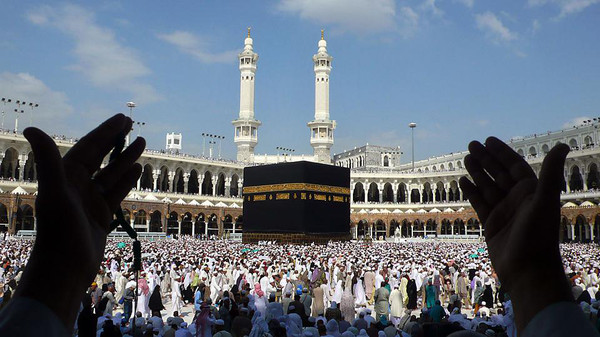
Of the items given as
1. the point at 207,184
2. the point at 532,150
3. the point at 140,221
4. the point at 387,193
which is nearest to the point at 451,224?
the point at 387,193

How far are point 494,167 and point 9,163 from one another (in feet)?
132

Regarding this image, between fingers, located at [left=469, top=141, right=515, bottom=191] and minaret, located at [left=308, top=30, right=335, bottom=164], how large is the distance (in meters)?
45.6

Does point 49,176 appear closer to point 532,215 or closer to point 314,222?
point 532,215

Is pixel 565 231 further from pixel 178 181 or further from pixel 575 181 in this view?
pixel 178 181

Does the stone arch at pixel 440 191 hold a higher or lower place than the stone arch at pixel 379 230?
higher

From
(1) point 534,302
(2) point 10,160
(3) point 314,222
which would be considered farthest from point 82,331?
A: (2) point 10,160

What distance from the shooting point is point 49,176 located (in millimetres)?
923

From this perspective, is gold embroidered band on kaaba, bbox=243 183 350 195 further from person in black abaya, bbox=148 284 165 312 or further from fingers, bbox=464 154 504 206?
fingers, bbox=464 154 504 206

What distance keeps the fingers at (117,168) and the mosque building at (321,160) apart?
25.8 m

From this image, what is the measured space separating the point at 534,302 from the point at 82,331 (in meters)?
4.23

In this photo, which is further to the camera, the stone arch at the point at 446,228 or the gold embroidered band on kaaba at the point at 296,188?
the stone arch at the point at 446,228

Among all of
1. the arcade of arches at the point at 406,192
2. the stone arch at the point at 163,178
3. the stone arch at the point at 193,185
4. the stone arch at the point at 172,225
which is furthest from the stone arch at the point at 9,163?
the arcade of arches at the point at 406,192

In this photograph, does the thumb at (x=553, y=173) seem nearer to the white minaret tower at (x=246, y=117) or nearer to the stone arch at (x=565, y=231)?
the stone arch at (x=565, y=231)

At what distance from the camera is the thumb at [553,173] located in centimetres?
94
